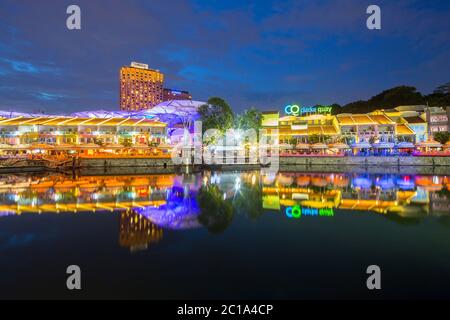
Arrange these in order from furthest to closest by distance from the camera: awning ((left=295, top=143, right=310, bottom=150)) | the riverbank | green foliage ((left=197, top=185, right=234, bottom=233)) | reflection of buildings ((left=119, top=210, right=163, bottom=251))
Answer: awning ((left=295, top=143, right=310, bottom=150)), the riverbank, green foliage ((left=197, top=185, right=234, bottom=233)), reflection of buildings ((left=119, top=210, right=163, bottom=251))

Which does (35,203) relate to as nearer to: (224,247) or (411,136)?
(224,247)

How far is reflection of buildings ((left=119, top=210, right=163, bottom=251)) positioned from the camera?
1097cm

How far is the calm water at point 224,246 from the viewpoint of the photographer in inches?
299

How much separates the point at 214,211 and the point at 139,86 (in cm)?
17969

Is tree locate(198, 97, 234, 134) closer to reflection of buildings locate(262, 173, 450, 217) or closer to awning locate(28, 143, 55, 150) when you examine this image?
awning locate(28, 143, 55, 150)

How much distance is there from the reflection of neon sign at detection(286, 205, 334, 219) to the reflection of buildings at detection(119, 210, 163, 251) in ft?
22.0

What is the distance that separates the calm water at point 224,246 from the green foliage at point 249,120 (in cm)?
3952

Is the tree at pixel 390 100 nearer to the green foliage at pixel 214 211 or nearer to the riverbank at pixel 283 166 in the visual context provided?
the riverbank at pixel 283 166

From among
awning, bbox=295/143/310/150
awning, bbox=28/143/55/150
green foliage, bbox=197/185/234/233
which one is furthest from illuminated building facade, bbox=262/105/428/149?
awning, bbox=28/143/55/150

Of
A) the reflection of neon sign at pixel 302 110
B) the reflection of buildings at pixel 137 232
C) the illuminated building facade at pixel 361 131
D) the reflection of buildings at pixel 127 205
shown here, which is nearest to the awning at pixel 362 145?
the illuminated building facade at pixel 361 131

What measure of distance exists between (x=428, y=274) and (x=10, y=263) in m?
11.6

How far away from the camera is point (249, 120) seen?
5862 cm

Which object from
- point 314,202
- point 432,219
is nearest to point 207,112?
point 314,202
